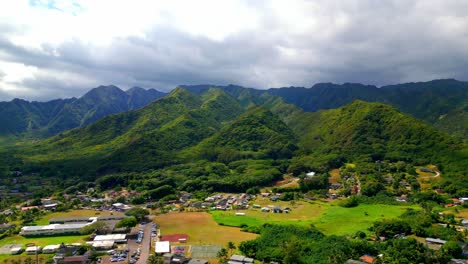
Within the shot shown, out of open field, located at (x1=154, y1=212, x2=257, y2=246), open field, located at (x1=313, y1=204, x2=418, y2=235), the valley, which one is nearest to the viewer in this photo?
the valley

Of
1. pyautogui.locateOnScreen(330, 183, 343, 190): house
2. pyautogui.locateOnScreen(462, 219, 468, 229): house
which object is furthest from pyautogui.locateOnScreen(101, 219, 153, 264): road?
pyautogui.locateOnScreen(330, 183, 343, 190): house

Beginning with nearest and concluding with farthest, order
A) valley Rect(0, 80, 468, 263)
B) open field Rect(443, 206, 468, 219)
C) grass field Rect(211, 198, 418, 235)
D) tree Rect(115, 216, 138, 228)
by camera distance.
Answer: valley Rect(0, 80, 468, 263) < tree Rect(115, 216, 138, 228) < grass field Rect(211, 198, 418, 235) < open field Rect(443, 206, 468, 219)

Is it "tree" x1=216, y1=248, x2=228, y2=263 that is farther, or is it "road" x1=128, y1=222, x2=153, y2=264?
"road" x1=128, y1=222, x2=153, y2=264

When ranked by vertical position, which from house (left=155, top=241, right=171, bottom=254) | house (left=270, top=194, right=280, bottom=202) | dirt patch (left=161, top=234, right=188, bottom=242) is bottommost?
house (left=270, top=194, right=280, bottom=202)

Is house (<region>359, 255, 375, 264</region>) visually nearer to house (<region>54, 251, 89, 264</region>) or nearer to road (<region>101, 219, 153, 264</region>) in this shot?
road (<region>101, 219, 153, 264</region>)

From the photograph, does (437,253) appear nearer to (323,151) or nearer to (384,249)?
(384,249)

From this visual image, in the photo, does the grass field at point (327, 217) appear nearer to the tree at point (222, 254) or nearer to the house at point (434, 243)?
the house at point (434, 243)

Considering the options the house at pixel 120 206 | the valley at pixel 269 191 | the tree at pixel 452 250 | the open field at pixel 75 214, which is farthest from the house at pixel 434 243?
the house at pixel 120 206

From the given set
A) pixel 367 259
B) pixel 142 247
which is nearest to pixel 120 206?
pixel 142 247
